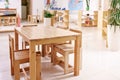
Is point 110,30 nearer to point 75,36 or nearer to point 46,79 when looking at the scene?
point 75,36

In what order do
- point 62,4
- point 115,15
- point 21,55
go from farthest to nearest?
point 62,4
point 115,15
point 21,55

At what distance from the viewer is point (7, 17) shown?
796 centimetres

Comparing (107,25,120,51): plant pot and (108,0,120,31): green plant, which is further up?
(108,0,120,31): green plant

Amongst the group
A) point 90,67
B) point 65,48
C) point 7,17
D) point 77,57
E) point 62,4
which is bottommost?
point 90,67

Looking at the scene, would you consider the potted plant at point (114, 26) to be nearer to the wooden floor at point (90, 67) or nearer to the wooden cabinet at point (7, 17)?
the wooden floor at point (90, 67)

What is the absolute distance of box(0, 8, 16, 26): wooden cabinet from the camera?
7.91 meters

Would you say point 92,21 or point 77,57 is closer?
point 77,57

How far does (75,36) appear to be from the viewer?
3293 millimetres

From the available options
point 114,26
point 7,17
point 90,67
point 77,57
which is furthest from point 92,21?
point 77,57

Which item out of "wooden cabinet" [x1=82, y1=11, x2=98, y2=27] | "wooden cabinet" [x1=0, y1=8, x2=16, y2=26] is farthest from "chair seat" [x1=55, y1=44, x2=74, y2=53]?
"wooden cabinet" [x1=82, y1=11, x2=98, y2=27]

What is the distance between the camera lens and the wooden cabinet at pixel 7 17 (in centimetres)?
791

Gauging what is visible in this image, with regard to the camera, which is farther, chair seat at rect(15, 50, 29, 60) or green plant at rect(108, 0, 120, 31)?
green plant at rect(108, 0, 120, 31)

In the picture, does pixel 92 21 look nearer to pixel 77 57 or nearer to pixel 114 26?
pixel 114 26

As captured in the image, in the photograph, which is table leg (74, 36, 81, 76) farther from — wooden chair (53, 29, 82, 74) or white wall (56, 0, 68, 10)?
white wall (56, 0, 68, 10)
